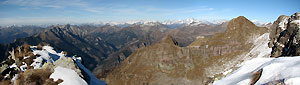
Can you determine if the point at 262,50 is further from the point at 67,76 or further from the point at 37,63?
the point at 37,63

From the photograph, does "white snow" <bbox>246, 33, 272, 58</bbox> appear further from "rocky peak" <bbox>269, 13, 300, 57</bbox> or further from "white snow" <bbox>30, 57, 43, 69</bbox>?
"white snow" <bbox>30, 57, 43, 69</bbox>

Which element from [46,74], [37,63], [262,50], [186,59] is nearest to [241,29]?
[186,59]

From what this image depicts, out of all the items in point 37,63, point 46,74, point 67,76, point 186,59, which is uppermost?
point 46,74

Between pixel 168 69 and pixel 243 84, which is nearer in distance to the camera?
pixel 243 84

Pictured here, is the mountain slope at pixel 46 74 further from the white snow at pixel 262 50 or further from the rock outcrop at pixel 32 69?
the white snow at pixel 262 50

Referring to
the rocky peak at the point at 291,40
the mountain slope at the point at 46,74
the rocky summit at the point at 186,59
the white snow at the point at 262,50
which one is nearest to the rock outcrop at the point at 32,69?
the mountain slope at the point at 46,74

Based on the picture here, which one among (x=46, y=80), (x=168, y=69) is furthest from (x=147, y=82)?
(x=46, y=80)

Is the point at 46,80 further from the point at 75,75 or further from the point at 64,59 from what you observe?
the point at 64,59

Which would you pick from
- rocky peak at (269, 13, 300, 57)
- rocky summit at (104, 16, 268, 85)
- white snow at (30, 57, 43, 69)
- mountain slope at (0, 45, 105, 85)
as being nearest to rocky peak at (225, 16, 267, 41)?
rocky summit at (104, 16, 268, 85)
